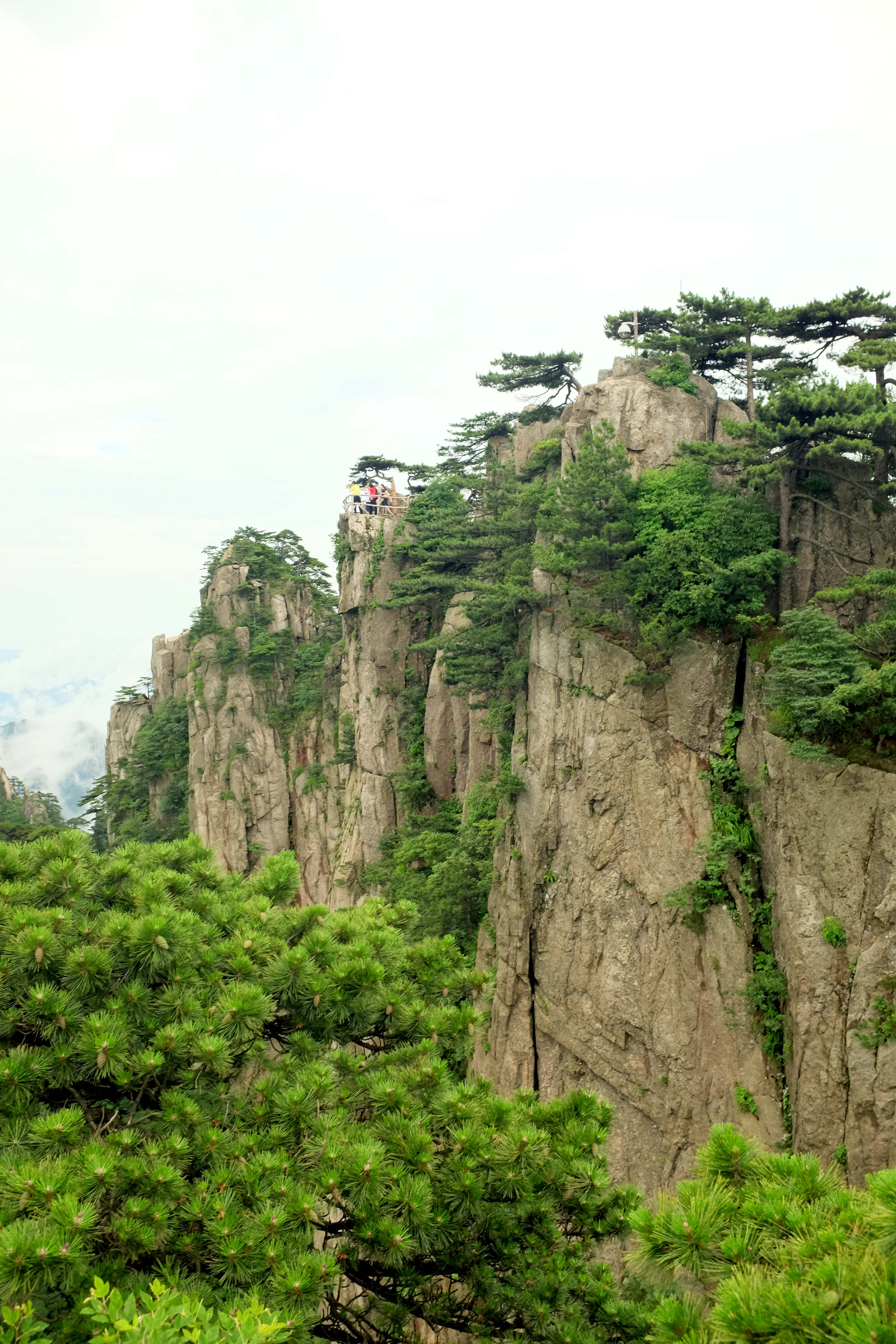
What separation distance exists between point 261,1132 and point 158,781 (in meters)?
38.3

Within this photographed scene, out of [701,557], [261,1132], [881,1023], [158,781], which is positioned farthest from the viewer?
[158,781]

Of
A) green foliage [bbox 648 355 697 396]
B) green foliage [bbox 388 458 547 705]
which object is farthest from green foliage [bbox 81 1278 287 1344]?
green foliage [bbox 648 355 697 396]

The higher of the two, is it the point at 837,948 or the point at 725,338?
the point at 725,338

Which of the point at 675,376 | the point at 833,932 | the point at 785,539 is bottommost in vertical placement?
the point at 833,932

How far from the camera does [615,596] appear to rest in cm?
1861

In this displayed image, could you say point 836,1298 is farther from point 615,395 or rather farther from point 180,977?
point 615,395

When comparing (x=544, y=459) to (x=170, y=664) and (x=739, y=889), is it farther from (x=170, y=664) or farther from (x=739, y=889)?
(x=170, y=664)

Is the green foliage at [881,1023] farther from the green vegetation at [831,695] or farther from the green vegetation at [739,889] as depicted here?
the green vegetation at [831,695]

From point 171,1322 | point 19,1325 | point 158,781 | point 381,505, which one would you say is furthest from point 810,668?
point 158,781

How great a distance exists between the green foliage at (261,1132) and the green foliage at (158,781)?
112ft

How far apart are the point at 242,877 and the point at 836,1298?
305 inches

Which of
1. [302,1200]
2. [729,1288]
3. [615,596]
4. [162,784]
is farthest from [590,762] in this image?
[162,784]

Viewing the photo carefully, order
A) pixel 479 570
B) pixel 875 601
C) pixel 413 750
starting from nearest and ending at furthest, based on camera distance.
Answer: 1. pixel 875 601
2. pixel 479 570
3. pixel 413 750

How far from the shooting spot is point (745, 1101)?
47.0 feet
